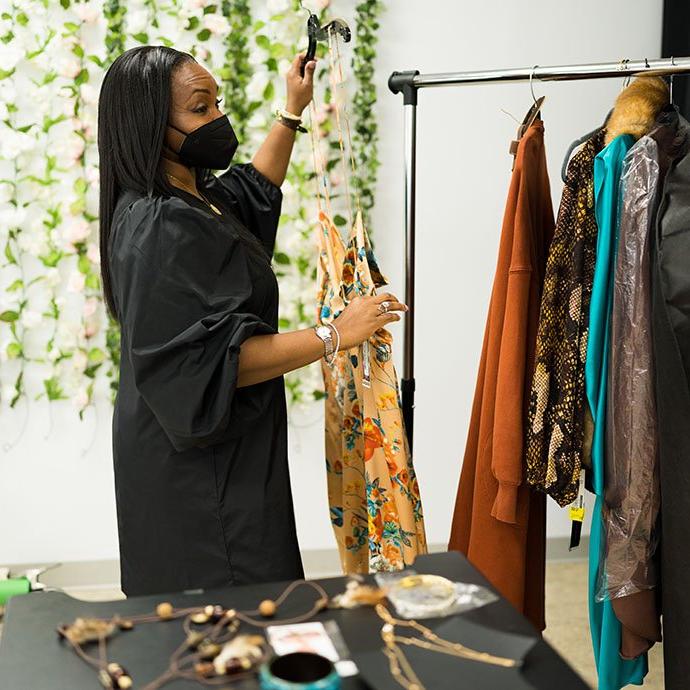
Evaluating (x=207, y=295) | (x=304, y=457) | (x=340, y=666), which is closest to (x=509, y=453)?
(x=207, y=295)

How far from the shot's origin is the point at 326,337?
1.73 m

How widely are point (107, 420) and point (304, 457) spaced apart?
699mm

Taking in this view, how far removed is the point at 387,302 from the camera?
1.78 metres

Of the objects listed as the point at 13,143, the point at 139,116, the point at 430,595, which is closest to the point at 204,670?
the point at 430,595

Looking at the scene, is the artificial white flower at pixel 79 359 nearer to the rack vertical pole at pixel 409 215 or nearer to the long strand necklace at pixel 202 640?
the rack vertical pole at pixel 409 215

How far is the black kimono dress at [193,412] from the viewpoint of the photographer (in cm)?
162

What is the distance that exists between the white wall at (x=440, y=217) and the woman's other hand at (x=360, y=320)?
1.36m

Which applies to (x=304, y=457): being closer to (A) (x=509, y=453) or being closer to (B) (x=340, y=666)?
(A) (x=509, y=453)

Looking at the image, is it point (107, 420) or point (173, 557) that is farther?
point (107, 420)

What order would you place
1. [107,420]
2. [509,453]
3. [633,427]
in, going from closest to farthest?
1. [633,427]
2. [509,453]
3. [107,420]

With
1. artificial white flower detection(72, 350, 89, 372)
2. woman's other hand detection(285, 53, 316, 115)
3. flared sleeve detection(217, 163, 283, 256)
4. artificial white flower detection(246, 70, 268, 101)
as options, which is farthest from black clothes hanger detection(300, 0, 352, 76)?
artificial white flower detection(72, 350, 89, 372)

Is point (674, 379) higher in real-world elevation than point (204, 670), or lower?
higher

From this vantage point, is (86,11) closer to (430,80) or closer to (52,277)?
(52,277)

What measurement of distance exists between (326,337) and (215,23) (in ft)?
5.29
